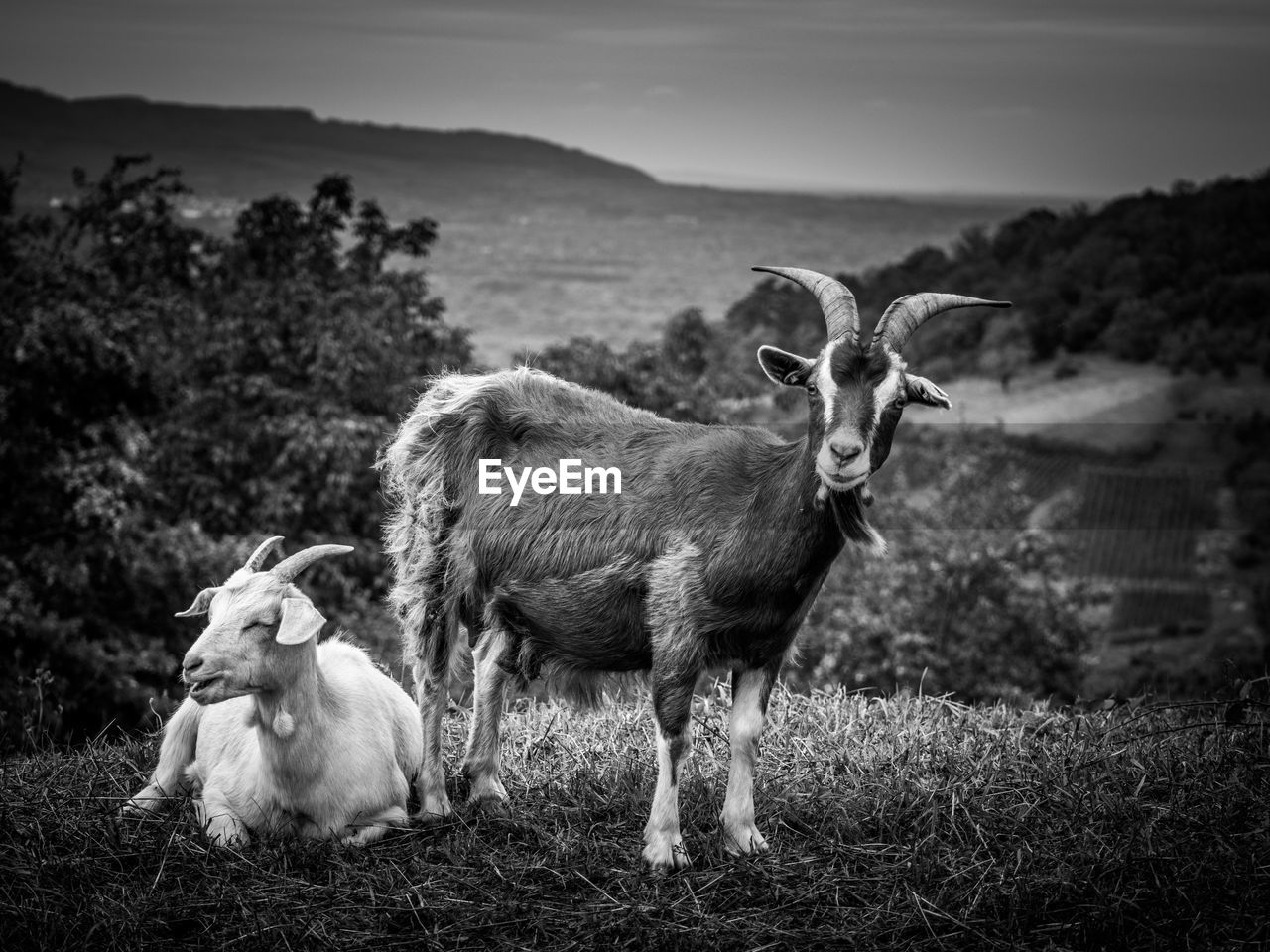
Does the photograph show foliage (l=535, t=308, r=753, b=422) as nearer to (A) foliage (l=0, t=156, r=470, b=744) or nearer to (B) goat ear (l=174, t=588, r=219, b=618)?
(A) foliage (l=0, t=156, r=470, b=744)

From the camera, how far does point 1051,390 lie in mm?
41469

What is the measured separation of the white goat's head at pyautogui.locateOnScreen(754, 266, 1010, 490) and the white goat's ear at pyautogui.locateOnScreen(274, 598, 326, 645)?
230cm

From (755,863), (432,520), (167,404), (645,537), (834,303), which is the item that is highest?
(834,303)

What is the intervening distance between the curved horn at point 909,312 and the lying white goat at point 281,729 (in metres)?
2.62

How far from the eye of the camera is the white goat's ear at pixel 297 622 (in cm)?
549

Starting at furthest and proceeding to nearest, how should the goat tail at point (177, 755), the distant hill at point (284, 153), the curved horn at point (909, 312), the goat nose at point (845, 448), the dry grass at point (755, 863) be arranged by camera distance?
the distant hill at point (284, 153) → the goat tail at point (177, 755) → the curved horn at point (909, 312) → the dry grass at point (755, 863) → the goat nose at point (845, 448)

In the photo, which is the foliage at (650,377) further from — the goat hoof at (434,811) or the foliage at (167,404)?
the goat hoof at (434,811)

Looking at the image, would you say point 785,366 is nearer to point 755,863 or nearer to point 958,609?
point 755,863

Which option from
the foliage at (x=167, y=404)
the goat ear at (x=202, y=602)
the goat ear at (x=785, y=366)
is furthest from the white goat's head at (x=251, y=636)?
the foliage at (x=167, y=404)

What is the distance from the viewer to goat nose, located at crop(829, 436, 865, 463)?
5094 millimetres

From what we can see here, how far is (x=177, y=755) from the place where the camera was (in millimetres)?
6586

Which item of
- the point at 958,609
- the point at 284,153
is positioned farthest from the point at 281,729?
the point at 284,153

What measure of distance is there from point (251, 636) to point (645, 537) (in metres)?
1.81

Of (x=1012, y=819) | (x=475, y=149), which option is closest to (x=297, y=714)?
(x=1012, y=819)
